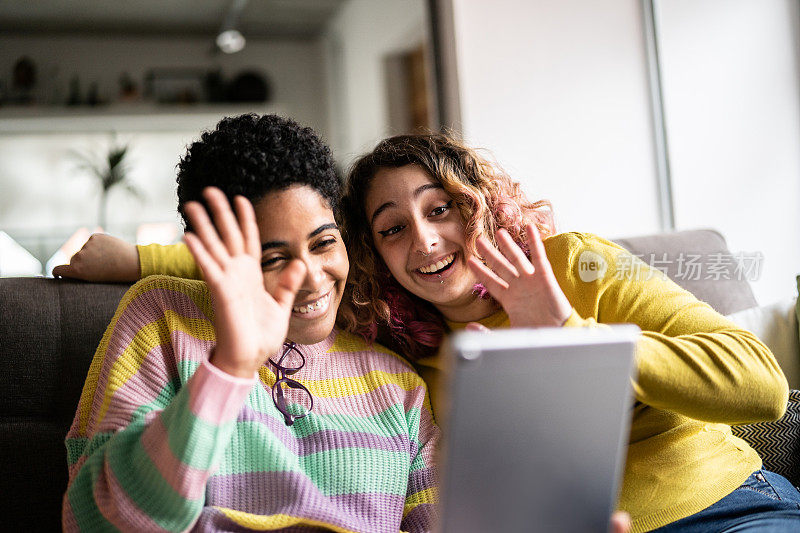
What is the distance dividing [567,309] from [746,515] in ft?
1.60

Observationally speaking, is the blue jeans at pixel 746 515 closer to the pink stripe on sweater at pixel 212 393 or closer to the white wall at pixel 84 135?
the pink stripe on sweater at pixel 212 393

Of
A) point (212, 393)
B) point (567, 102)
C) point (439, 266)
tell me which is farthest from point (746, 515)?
point (567, 102)

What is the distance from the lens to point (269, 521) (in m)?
1.00

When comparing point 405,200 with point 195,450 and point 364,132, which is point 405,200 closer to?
point 195,450

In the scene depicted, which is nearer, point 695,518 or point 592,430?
point 592,430

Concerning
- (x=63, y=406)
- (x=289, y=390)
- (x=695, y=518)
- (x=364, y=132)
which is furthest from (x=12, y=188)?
(x=695, y=518)

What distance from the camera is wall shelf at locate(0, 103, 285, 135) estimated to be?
5242 millimetres

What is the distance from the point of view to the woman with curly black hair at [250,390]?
33.5 inches

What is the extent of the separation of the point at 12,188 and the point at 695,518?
5.23 m

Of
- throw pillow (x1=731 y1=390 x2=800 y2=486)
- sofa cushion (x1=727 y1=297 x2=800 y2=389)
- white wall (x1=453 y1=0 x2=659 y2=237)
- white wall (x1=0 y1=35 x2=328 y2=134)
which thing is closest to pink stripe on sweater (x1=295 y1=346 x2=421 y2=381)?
throw pillow (x1=731 y1=390 x2=800 y2=486)

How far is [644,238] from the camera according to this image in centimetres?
191

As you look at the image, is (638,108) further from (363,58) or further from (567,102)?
(363,58)

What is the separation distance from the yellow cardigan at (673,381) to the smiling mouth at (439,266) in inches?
6.7

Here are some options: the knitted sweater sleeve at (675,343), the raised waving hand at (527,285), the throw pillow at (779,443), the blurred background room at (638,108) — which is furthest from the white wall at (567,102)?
the raised waving hand at (527,285)
